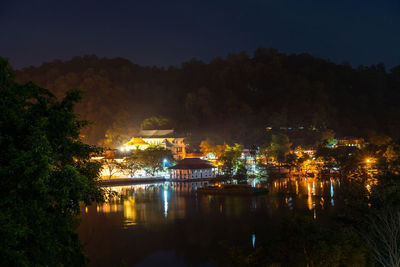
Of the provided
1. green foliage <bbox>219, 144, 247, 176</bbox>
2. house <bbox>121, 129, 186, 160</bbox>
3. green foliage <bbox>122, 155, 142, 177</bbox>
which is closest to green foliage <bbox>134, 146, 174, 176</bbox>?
green foliage <bbox>122, 155, 142, 177</bbox>

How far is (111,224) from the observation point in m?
15.1

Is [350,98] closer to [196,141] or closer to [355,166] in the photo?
[196,141]

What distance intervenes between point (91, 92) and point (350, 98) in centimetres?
3512

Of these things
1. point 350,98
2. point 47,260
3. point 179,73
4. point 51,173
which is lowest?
point 47,260

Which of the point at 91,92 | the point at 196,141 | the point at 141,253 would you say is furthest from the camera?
the point at 91,92

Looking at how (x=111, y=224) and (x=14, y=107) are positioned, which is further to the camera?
(x=111, y=224)

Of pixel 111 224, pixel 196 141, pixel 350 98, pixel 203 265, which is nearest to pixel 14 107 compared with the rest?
pixel 203 265

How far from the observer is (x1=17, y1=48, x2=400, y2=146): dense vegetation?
51.4m

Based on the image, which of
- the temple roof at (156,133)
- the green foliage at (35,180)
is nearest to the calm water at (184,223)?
the green foliage at (35,180)

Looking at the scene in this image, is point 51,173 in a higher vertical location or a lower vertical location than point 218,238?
higher

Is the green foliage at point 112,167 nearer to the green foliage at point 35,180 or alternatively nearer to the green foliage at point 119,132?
the green foliage at point 119,132

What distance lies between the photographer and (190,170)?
108 ft

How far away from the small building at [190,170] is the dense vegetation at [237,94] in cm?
1387

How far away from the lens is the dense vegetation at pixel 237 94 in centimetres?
5138
